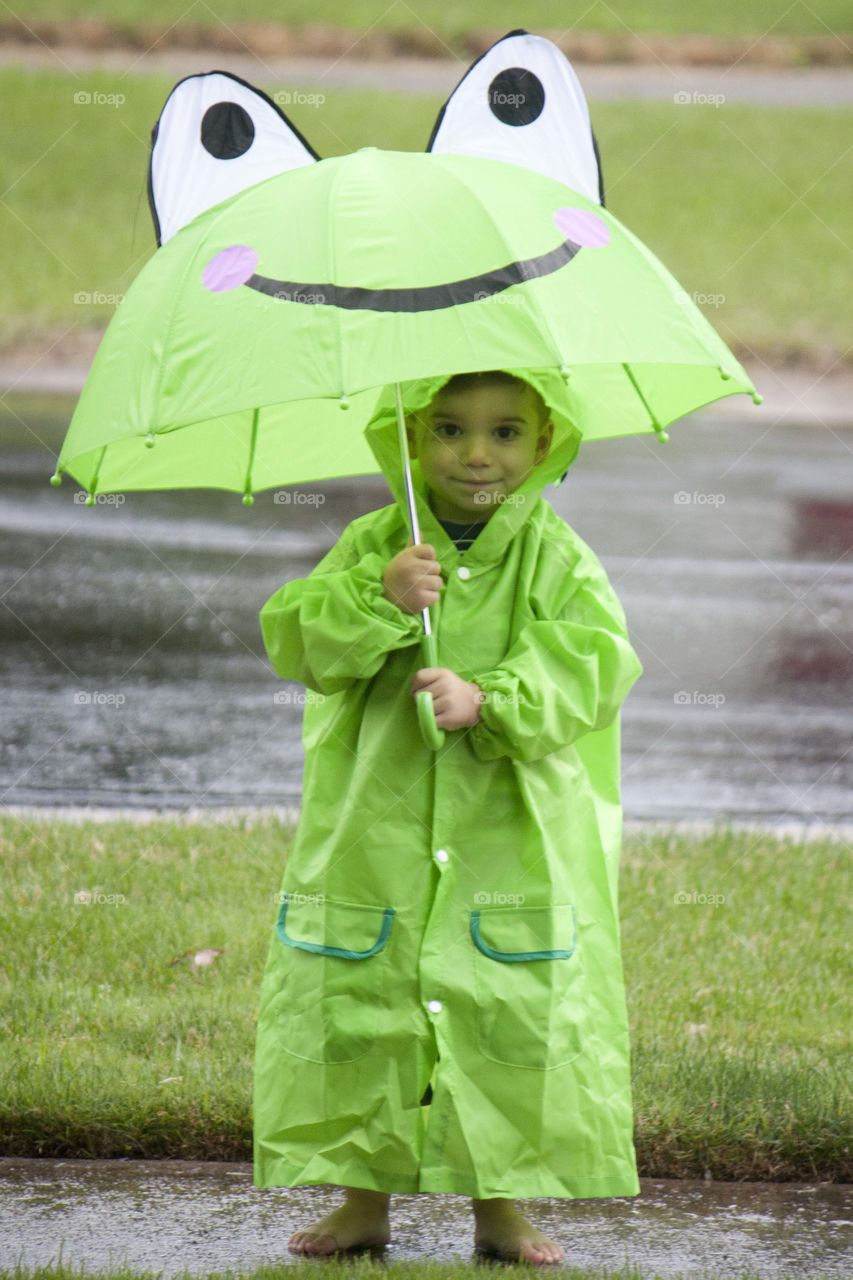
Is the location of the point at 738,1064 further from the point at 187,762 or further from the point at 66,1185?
the point at 187,762

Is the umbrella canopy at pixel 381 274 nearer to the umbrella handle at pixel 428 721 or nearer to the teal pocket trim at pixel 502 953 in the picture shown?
the umbrella handle at pixel 428 721

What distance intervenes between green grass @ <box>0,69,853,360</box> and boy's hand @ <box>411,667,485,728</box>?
1378 cm

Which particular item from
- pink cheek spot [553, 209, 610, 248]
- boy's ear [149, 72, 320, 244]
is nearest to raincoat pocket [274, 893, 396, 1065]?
pink cheek spot [553, 209, 610, 248]

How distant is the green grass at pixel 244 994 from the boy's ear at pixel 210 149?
6.11 ft

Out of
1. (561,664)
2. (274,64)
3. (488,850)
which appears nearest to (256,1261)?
(488,850)

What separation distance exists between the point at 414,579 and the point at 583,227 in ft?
2.35

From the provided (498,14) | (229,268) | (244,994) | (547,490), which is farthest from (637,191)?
(229,268)

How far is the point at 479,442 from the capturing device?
3463 millimetres

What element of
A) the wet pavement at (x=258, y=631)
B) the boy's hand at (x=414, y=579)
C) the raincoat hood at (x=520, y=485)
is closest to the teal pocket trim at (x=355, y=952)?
the boy's hand at (x=414, y=579)

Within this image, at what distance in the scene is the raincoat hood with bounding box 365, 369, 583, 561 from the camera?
348 cm

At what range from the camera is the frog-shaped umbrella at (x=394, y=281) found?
309 centimetres

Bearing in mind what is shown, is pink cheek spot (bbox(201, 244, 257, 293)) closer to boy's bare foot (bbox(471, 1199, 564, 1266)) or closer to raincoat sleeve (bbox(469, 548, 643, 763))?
raincoat sleeve (bbox(469, 548, 643, 763))

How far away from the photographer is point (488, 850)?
3395mm

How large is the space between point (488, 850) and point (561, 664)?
0.37 m
